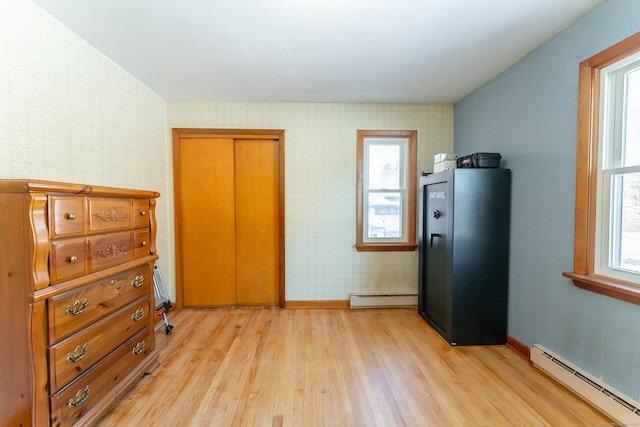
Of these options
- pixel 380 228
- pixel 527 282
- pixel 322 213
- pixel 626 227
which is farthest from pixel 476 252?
pixel 322 213

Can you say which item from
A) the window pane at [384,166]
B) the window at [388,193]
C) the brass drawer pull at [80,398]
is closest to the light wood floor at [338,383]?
the brass drawer pull at [80,398]

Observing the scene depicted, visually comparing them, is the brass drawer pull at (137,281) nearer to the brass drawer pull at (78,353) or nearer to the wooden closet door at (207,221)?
the brass drawer pull at (78,353)

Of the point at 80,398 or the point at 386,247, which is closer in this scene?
the point at 80,398

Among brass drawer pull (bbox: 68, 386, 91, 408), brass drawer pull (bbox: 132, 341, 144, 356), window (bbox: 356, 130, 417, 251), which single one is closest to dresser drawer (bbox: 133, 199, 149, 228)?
brass drawer pull (bbox: 132, 341, 144, 356)

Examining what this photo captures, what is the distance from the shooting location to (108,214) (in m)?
1.55

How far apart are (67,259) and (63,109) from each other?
3.90 ft

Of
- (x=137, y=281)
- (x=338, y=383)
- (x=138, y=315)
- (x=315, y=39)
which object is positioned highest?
(x=315, y=39)

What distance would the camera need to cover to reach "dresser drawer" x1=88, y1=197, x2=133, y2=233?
4.72 ft

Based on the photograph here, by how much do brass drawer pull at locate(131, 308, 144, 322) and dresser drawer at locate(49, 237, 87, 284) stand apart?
560 millimetres

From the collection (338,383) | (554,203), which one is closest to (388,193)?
(554,203)

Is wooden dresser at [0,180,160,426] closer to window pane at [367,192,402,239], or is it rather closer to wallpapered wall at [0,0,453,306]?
wallpapered wall at [0,0,453,306]

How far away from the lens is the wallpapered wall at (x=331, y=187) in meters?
3.26

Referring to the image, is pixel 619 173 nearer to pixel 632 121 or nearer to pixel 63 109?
pixel 632 121

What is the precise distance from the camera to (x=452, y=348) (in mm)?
2375
